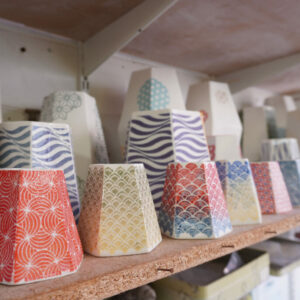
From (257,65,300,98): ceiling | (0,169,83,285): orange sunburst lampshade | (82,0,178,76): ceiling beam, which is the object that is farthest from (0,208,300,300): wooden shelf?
(257,65,300,98): ceiling

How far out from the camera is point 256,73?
94cm

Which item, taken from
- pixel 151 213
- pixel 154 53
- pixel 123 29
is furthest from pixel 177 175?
pixel 154 53

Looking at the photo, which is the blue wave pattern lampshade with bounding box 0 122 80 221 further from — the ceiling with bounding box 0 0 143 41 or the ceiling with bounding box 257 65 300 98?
the ceiling with bounding box 257 65 300 98

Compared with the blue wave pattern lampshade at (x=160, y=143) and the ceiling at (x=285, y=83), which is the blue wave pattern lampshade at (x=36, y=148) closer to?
the blue wave pattern lampshade at (x=160, y=143)

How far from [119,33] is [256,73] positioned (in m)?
0.49

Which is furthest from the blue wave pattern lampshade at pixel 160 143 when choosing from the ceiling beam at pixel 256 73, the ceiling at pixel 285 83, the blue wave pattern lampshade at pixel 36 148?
the ceiling at pixel 285 83

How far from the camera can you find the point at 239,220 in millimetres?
506

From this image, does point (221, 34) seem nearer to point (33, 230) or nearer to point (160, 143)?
point (160, 143)

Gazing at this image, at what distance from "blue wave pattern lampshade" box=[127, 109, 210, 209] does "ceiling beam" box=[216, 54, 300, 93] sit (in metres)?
0.50

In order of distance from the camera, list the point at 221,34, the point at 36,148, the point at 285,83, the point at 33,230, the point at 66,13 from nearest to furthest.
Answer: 1. the point at 33,230
2. the point at 36,148
3. the point at 66,13
4. the point at 221,34
5. the point at 285,83

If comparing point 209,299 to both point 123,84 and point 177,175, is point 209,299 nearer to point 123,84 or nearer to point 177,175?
point 177,175

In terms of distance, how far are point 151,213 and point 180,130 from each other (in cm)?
17

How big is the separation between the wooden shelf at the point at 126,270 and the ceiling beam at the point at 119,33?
0.39m

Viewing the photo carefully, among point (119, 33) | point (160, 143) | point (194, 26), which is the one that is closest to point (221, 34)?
point (194, 26)
